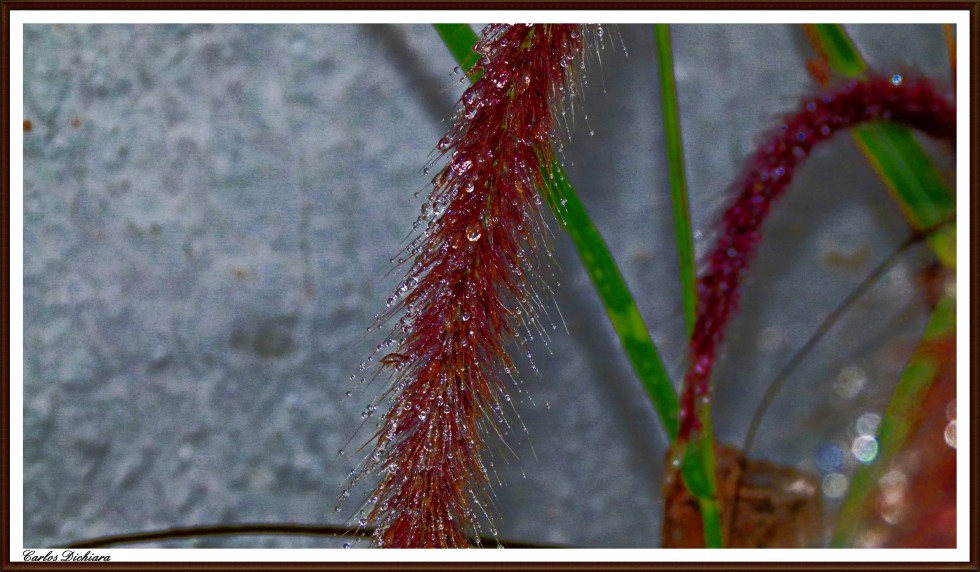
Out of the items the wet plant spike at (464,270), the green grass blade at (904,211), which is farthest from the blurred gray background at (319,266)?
the wet plant spike at (464,270)

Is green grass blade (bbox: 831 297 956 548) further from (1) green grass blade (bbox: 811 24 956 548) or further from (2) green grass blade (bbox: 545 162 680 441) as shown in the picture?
(2) green grass blade (bbox: 545 162 680 441)

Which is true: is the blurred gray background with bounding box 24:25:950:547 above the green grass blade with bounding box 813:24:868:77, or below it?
below

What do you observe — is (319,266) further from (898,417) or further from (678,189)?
(898,417)

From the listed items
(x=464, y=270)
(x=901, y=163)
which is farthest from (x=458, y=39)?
(x=901, y=163)


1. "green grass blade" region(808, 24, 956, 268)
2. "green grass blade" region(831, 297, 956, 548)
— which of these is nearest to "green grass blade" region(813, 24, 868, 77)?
"green grass blade" region(808, 24, 956, 268)

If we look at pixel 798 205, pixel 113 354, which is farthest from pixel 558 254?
pixel 113 354

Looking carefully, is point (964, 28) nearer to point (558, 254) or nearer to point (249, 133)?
point (558, 254)
